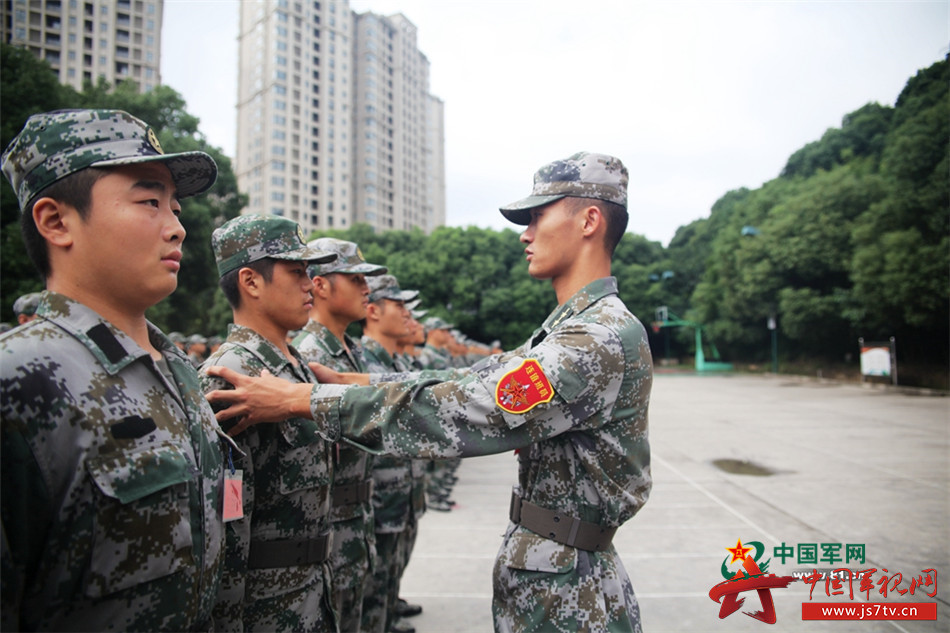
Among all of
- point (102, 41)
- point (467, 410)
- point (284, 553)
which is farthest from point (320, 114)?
point (467, 410)

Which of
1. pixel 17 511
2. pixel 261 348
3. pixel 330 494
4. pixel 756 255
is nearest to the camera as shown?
pixel 17 511

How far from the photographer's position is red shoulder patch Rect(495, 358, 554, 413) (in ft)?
6.15

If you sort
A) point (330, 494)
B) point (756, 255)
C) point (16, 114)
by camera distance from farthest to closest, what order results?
point (756, 255)
point (16, 114)
point (330, 494)

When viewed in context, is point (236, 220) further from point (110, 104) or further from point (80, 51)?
point (80, 51)

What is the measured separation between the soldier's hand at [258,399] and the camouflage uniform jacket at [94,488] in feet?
1.29

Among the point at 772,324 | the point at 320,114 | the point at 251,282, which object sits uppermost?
the point at 320,114

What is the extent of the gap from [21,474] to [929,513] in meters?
8.00

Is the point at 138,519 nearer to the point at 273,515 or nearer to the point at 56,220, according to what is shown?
the point at 56,220

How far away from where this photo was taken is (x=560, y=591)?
A: 6.48 feet

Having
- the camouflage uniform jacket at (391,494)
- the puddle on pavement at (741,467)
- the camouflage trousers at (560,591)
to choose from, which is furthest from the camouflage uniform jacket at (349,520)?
the puddle on pavement at (741,467)

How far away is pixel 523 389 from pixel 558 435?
0.97 ft

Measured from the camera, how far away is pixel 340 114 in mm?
66562

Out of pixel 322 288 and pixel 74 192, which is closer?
pixel 74 192

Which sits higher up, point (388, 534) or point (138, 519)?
point (138, 519)
